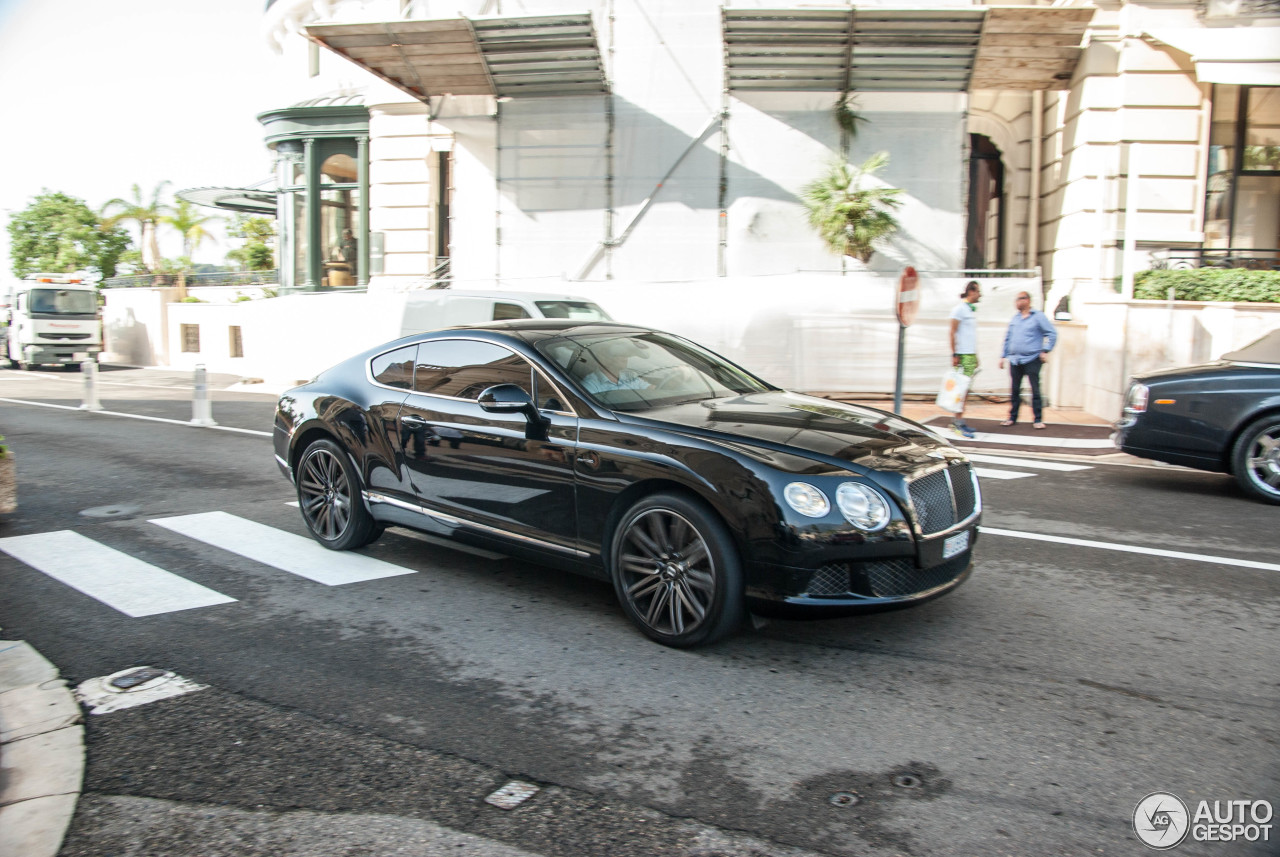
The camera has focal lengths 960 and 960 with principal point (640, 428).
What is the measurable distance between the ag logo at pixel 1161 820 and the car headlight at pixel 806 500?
62.6 inches

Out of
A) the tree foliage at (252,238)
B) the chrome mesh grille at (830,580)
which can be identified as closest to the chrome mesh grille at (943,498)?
the chrome mesh grille at (830,580)

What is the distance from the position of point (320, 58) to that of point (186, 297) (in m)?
9.46

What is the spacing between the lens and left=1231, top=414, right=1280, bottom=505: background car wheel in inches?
317

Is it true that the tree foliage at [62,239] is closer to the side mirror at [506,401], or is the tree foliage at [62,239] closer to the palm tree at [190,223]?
the palm tree at [190,223]

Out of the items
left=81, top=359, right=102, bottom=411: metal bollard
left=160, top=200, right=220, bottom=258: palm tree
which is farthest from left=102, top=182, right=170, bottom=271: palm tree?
left=81, top=359, right=102, bottom=411: metal bollard

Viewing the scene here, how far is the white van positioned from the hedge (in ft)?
27.0

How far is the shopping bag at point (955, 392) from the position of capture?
39.3ft

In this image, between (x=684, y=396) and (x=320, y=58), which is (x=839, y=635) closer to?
(x=684, y=396)

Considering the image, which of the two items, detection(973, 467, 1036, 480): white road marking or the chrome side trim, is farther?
detection(973, 467, 1036, 480): white road marking

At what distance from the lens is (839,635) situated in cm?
478

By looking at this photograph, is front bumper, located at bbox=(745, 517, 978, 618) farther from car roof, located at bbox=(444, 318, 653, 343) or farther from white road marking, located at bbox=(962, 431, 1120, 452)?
white road marking, located at bbox=(962, 431, 1120, 452)

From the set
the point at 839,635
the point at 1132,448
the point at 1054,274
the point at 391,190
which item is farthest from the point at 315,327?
the point at 839,635

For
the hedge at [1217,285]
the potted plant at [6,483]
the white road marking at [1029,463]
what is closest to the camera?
the potted plant at [6,483]

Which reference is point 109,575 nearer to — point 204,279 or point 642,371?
point 642,371
